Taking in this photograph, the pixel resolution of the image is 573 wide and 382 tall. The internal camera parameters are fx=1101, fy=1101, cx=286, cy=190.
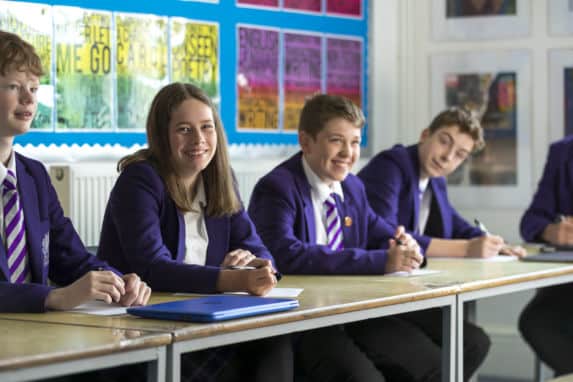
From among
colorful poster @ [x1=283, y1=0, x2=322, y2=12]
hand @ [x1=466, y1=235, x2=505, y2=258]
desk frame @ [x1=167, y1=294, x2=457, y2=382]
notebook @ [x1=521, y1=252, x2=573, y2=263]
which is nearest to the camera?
desk frame @ [x1=167, y1=294, x2=457, y2=382]

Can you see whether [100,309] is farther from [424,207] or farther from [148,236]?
[424,207]

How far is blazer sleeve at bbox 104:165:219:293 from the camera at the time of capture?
9.28ft

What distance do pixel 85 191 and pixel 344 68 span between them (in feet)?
5.89

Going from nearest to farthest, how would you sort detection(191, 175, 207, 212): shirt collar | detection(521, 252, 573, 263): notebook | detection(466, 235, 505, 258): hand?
detection(191, 175, 207, 212): shirt collar
detection(521, 252, 573, 263): notebook
detection(466, 235, 505, 258): hand

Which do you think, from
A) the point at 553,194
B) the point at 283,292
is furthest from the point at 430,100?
A: the point at 283,292

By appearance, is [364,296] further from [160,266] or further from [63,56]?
[63,56]

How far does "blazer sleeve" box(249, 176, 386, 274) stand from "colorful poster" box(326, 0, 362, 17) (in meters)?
2.16

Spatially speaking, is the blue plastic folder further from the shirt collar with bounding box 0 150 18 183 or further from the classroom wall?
the classroom wall

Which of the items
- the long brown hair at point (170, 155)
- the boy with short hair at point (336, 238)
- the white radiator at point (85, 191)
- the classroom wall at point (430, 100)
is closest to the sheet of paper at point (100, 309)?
the long brown hair at point (170, 155)

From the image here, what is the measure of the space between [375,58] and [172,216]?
288cm

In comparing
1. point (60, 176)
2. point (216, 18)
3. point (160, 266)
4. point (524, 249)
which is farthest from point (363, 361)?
point (216, 18)

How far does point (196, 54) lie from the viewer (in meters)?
4.84

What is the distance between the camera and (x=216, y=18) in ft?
16.2

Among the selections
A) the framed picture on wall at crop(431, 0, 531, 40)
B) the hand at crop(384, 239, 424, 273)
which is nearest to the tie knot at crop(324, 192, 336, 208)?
the hand at crop(384, 239, 424, 273)
